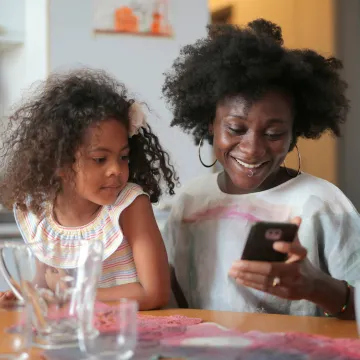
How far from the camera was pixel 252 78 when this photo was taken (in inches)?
52.1

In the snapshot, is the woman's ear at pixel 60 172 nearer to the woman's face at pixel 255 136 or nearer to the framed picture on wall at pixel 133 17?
the woman's face at pixel 255 136

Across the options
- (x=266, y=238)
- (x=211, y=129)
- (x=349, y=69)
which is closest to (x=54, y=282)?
(x=266, y=238)

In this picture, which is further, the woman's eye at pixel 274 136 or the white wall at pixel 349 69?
the white wall at pixel 349 69

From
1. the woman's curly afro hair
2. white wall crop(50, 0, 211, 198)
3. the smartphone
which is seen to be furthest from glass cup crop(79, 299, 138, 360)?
white wall crop(50, 0, 211, 198)

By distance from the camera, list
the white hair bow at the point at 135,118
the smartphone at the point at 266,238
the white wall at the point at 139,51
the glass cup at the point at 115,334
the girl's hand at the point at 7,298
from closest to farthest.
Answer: the glass cup at the point at 115,334 < the girl's hand at the point at 7,298 < the smartphone at the point at 266,238 < the white hair bow at the point at 135,118 < the white wall at the point at 139,51

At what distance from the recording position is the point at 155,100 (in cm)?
235

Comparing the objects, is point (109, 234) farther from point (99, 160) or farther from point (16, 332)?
point (16, 332)

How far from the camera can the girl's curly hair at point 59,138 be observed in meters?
1.34

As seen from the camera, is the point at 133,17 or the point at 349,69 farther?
the point at 349,69

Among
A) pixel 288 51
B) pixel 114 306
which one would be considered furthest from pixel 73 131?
pixel 114 306

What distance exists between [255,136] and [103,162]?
29 centimetres

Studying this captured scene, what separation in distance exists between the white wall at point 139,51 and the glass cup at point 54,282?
4.51ft

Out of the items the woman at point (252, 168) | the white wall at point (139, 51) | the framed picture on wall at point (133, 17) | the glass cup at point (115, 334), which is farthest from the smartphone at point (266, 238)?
the framed picture on wall at point (133, 17)

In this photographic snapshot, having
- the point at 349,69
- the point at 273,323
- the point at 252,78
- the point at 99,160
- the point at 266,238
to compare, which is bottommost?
the point at 273,323
